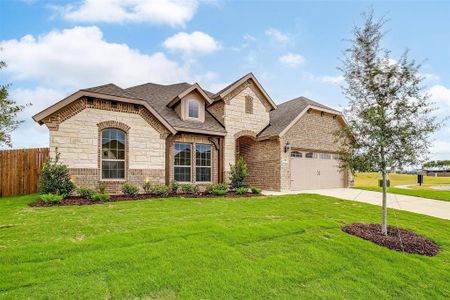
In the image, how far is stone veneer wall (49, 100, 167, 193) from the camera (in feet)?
36.8

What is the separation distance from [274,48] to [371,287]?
12.9 metres

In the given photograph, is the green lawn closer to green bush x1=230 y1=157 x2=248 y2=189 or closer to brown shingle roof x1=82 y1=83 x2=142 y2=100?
brown shingle roof x1=82 y1=83 x2=142 y2=100

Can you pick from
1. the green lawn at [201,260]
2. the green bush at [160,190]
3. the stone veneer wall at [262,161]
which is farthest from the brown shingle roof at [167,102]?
the green lawn at [201,260]

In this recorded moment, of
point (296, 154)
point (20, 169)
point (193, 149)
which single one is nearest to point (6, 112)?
point (20, 169)

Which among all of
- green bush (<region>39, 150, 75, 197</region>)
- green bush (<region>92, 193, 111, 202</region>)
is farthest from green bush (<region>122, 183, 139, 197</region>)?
green bush (<region>39, 150, 75, 197</region>)

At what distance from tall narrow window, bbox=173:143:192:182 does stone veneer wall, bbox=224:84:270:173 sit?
2.44 m

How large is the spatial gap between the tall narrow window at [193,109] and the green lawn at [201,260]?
904cm

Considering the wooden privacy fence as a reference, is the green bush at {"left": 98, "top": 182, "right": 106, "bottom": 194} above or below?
below

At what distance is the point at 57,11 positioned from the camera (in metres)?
10.0

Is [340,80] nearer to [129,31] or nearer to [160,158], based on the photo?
[160,158]

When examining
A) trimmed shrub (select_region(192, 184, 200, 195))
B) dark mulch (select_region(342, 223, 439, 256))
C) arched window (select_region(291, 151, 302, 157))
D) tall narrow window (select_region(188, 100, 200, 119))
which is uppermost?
tall narrow window (select_region(188, 100, 200, 119))

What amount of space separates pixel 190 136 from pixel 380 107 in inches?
399

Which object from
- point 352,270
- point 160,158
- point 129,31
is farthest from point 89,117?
point 352,270

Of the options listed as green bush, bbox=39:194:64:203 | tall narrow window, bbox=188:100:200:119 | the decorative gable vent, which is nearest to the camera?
green bush, bbox=39:194:64:203
